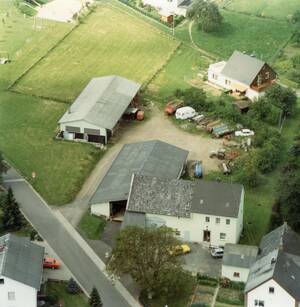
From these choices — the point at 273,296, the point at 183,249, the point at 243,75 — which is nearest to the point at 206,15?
the point at 243,75

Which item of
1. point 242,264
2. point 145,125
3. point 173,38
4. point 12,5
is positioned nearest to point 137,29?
point 173,38

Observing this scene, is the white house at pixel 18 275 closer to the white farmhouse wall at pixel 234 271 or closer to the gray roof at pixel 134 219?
the gray roof at pixel 134 219

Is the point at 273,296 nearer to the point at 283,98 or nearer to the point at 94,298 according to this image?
the point at 94,298

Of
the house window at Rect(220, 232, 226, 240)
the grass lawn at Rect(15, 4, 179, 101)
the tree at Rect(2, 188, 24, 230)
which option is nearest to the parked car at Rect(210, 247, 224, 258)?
the house window at Rect(220, 232, 226, 240)

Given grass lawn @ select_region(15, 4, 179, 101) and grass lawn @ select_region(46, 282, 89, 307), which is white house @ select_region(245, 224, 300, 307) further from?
grass lawn @ select_region(15, 4, 179, 101)

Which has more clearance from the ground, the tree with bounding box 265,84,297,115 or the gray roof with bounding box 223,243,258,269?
the gray roof with bounding box 223,243,258,269

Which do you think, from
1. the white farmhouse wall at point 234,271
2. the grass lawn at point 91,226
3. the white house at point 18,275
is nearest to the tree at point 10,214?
the grass lawn at point 91,226
